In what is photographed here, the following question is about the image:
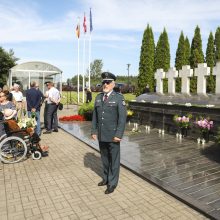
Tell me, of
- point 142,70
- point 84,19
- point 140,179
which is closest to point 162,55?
point 142,70

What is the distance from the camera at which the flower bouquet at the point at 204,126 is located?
336 inches

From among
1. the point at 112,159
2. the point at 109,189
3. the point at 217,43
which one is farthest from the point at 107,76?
the point at 217,43

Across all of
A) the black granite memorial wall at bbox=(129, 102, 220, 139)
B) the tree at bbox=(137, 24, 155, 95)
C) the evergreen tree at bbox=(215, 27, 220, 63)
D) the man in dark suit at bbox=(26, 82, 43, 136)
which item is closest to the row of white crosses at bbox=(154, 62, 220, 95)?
the black granite memorial wall at bbox=(129, 102, 220, 139)

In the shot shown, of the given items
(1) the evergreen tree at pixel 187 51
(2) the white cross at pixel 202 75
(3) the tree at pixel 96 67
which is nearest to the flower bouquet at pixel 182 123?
(2) the white cross at pixel 202 75

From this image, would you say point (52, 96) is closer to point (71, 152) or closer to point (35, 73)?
point (71, 152)

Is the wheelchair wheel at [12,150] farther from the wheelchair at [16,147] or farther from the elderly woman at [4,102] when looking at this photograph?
the elderly woman at [4,102]

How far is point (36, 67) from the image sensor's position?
2598 centimetres

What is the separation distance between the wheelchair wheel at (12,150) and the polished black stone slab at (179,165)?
2072 millimetres

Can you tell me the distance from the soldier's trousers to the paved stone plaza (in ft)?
0.67

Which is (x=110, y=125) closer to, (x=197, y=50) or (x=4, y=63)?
(x=197, y=50)

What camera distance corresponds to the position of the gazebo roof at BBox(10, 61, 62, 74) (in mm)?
25359

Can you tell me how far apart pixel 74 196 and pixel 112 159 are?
2.86ft

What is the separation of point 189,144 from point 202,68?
4.70 meters

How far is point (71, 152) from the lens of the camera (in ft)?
26.5
